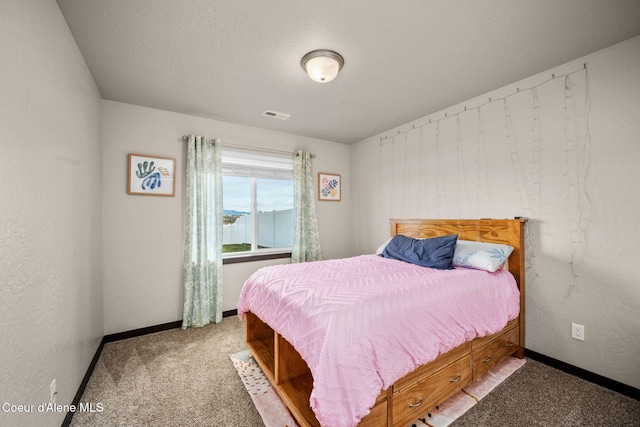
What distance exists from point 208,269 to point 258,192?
4.07ft

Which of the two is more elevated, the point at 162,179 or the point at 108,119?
the point at 108,119

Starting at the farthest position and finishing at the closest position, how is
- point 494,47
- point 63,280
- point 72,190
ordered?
point 494,47 → point 72,190 → point 63,280

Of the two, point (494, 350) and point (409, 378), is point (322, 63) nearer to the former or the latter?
point (409, 378)

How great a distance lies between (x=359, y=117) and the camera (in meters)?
3.30

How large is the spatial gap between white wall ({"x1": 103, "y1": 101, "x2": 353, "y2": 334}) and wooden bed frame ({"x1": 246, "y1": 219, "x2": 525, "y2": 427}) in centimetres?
128

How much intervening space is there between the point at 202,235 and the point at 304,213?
4.67 feet

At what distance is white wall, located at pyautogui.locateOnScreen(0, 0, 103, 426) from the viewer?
1.07 meters

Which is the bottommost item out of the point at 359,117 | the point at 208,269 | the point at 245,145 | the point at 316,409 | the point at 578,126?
the point at 316,409

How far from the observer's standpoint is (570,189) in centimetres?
216

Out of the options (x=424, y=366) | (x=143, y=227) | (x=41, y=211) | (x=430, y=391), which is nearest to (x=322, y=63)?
(x=41, y=211)

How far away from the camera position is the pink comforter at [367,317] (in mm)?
1244

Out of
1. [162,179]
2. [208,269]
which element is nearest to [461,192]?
[208,269]

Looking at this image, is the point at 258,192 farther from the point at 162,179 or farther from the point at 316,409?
the point at 316,409

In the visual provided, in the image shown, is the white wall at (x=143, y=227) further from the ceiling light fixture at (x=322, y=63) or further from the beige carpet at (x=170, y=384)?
the ceiling light fixture at (x=322, y=63)
